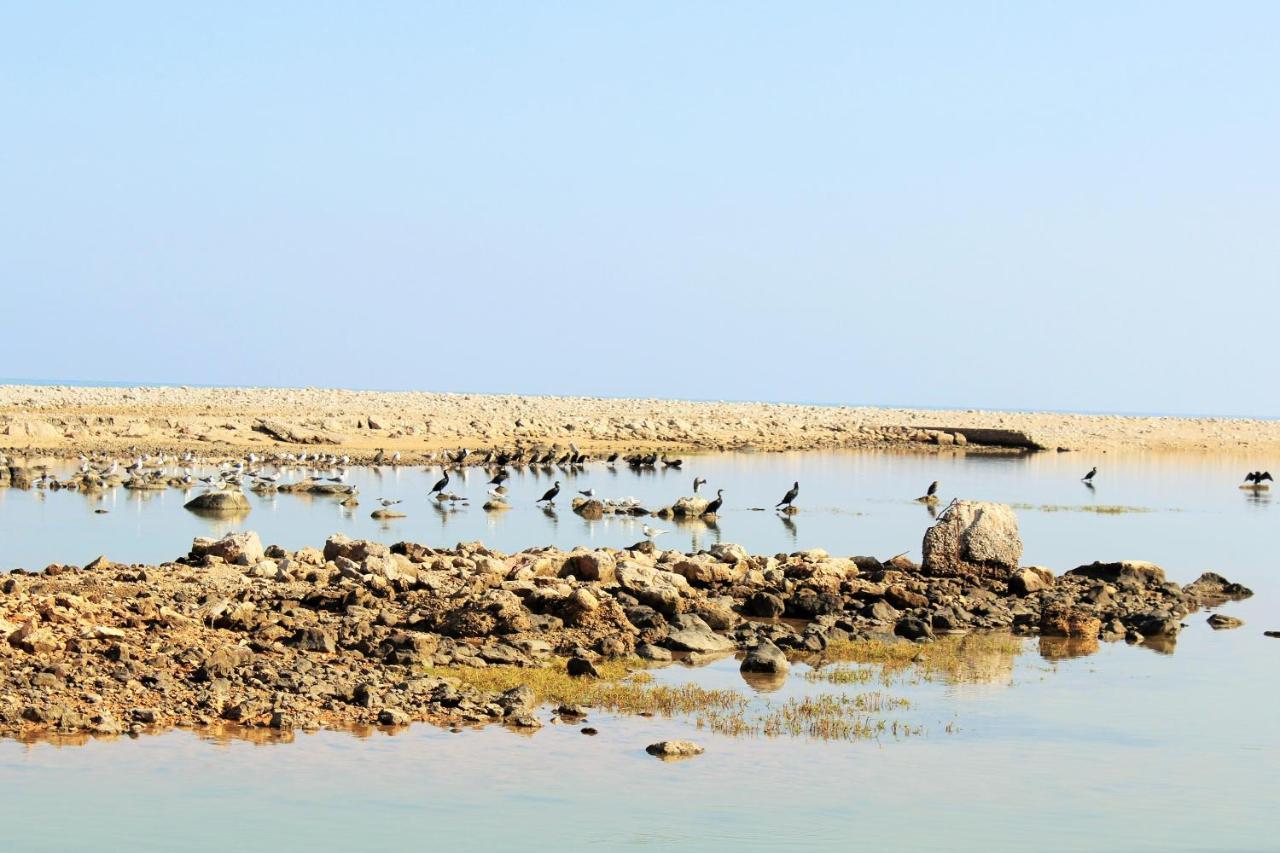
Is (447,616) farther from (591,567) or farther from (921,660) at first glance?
(921,660)

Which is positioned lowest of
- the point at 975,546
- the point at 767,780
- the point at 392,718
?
the point at 767,780

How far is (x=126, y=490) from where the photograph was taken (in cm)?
2959

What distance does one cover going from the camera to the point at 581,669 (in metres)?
12.8

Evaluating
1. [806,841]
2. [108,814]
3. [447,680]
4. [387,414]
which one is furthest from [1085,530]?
[387,414]

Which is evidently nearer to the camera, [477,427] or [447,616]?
[447,616]

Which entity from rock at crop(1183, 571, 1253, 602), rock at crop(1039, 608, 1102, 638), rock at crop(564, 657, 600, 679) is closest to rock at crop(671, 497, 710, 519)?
rock at crop(1183, 571, 1253, 602)

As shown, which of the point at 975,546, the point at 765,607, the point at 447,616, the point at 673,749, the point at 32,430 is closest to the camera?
the point at 673,749

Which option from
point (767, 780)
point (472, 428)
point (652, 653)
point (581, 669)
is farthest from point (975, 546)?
point (472, 428)

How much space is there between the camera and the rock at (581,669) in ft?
41.6

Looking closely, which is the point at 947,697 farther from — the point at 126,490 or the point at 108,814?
the point at 126,490

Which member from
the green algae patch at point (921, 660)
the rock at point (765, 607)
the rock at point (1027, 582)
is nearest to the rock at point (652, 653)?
the green algae patch at point (921, 660)

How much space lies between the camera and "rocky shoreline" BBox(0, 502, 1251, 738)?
11.1 m

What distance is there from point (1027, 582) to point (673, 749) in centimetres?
889

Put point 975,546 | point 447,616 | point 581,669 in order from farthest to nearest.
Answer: point 975,546
point 447,616
point 581,669
